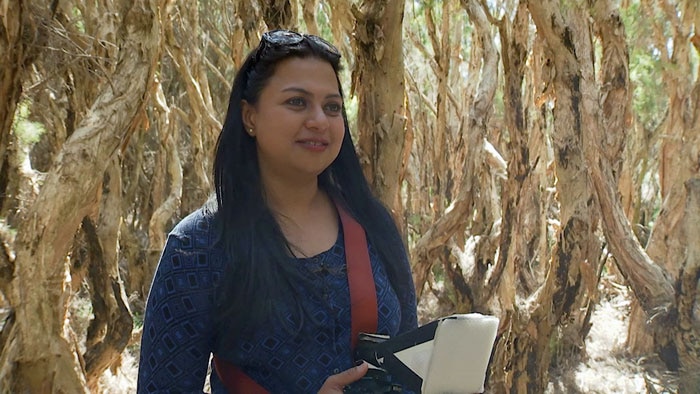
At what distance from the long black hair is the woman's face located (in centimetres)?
2

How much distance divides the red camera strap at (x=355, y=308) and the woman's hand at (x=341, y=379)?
8 centimetres

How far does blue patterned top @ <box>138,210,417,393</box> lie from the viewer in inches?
44.5

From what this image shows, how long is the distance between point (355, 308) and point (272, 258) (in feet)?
0.61

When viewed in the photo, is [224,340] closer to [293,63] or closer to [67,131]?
[293,63]

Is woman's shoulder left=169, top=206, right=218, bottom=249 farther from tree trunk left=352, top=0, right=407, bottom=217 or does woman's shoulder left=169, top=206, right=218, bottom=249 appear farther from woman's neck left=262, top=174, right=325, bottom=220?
tree trunk left=352, top=0, right=407, bottom=217

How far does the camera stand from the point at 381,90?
288cm

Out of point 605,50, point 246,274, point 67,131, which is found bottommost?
point 246,274

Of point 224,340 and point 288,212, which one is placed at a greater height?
point 288,212

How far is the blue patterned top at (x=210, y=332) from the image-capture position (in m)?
1.13

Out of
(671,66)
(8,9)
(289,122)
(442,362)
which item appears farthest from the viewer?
(671,66)

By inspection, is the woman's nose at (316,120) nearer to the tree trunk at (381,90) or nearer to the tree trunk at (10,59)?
the tree trunk at (381,90)

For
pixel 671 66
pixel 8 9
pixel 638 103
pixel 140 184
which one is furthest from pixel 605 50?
pixel 140 184

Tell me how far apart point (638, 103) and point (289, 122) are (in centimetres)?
828

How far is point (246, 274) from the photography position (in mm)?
1152
